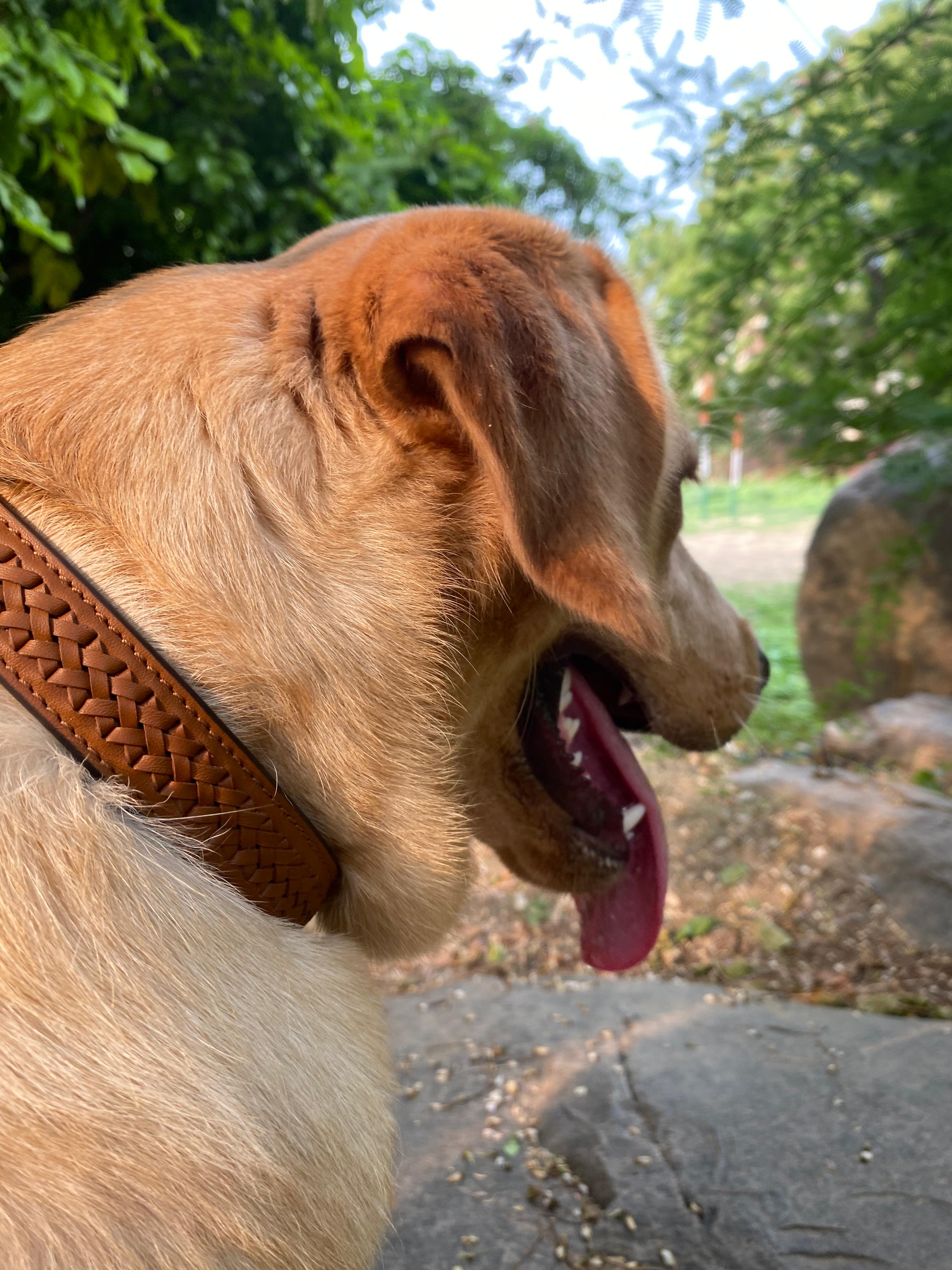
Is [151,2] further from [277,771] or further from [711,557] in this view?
[711,557]

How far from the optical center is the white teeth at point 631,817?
185cm

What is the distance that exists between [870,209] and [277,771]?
3161mm

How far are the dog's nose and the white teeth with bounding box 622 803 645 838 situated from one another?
41cm

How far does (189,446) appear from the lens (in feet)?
3.47

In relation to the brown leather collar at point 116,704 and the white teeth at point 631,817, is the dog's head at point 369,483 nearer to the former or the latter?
the brown leather collar at point 116,704

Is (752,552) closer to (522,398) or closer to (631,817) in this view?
(631,817)

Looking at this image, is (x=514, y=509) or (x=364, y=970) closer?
(x=514, y=509)

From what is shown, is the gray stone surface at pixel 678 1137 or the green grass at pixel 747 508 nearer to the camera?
the gray stone surface at pixel 678 1137

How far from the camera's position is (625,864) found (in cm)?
181

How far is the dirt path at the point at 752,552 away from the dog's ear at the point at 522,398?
7782 millimetres

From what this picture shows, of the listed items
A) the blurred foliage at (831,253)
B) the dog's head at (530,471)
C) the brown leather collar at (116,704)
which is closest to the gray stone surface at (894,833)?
the blurred foliage at (831,253)

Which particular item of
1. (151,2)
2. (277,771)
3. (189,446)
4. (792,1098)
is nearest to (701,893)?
(792,1098)

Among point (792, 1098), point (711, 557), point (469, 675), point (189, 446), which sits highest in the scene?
point (189, 446)

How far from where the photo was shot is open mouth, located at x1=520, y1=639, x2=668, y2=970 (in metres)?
1.68
